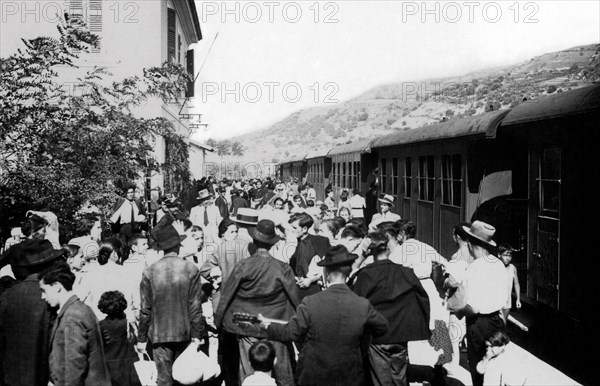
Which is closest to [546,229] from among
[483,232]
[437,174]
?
[483,232]

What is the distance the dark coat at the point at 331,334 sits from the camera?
4.34 meters

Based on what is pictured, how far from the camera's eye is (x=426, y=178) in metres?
13.4

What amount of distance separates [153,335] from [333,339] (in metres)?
1.86

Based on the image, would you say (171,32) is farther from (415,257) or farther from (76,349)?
(76,349)

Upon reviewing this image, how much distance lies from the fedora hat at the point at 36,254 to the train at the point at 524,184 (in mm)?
5616

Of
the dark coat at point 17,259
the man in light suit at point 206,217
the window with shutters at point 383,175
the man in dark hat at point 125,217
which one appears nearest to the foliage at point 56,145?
the man in dark hat at point 125,217

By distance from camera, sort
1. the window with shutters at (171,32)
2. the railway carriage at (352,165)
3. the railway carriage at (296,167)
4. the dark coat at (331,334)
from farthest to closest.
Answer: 1. the railway carriage at (296,167)
2. the railway carriage at (352,165)
3. the window with shutters at (171,32)
4. the dark coat at (331,334)

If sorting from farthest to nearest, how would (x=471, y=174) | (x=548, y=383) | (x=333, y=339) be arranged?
(x=471, y=174) → (x=548, y=383) → (x=333, y=339)

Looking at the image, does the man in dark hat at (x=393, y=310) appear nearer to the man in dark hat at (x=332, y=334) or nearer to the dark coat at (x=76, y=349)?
the man in dark hat at (x=332, y=334)

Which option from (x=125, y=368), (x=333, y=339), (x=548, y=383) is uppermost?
(x=333, y=339)

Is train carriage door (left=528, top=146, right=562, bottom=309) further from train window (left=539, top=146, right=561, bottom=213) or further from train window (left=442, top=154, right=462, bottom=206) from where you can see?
train window (left=442, top=154, right=462, bottom=206)

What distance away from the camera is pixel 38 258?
16.1 feet

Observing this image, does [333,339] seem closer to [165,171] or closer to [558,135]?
[558,135]

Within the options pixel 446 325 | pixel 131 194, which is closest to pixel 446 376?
pixel 446 325
